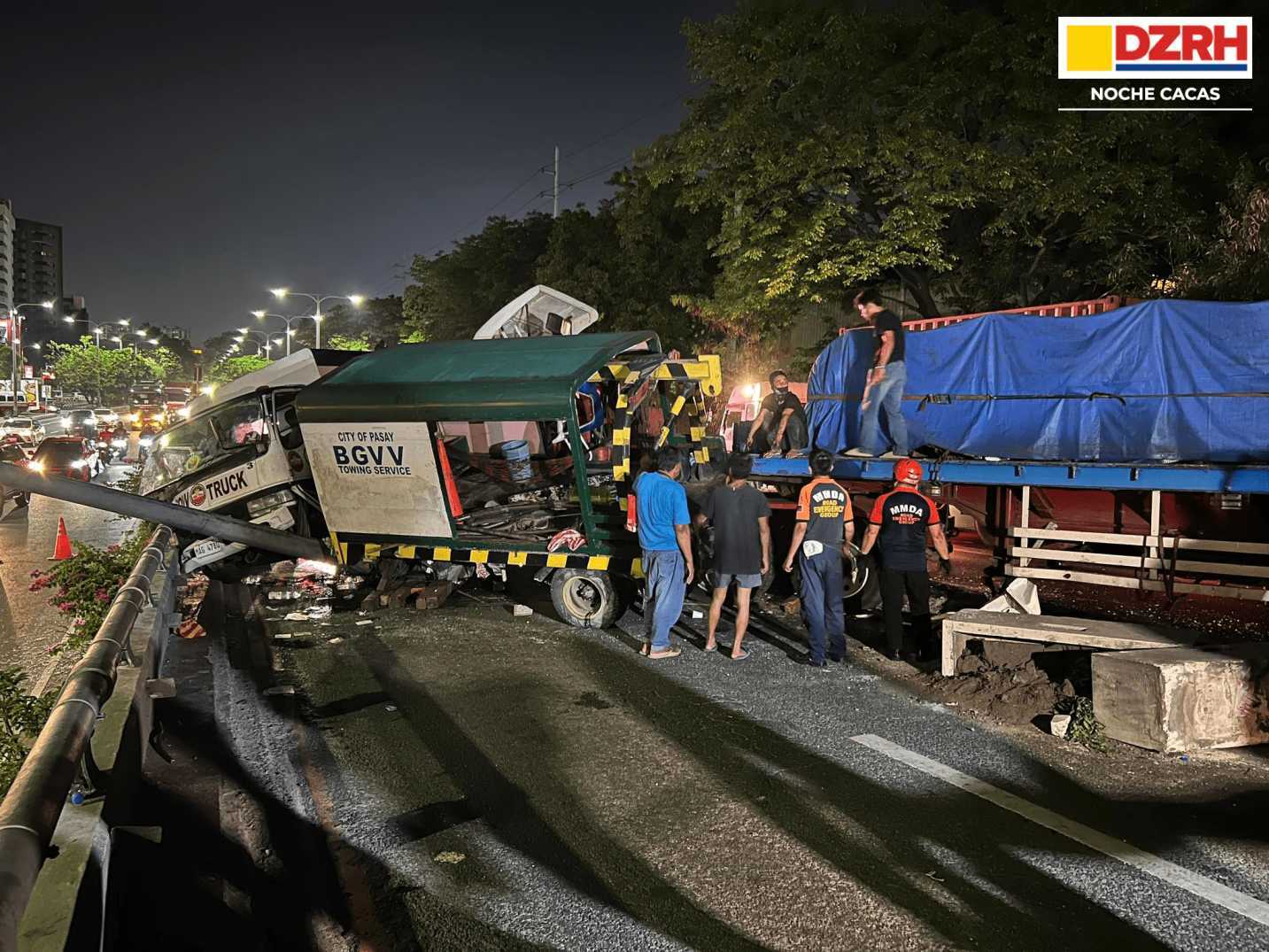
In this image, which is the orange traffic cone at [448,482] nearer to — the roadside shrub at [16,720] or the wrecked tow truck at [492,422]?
the wrecked tow truck at [492,422]

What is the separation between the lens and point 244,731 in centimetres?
601

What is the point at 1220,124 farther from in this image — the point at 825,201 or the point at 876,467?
the point at 876,467

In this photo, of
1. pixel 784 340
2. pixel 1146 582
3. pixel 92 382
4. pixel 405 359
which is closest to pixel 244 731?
pixel 405 359

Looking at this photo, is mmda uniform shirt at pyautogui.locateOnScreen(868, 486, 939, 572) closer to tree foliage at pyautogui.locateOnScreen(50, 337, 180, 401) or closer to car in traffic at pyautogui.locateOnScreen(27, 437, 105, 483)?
car in traffic at pyautogui.locateOnScreen(27, 437, 105, 483)

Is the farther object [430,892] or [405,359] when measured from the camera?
[405,359]

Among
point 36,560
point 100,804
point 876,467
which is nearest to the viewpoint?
point 100,804

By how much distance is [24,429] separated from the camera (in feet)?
108

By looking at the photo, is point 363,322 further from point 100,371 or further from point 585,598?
point 585,598

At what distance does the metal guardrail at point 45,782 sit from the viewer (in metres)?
2.43

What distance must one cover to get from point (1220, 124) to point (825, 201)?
275 inches

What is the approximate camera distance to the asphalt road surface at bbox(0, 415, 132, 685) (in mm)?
8258

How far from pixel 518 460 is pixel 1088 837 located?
8238 mm

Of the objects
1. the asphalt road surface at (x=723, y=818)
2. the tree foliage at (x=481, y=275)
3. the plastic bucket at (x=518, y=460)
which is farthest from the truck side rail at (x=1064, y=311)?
the tree foliage at (x=481, y=275)

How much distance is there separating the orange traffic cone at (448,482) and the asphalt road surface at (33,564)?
372cm
